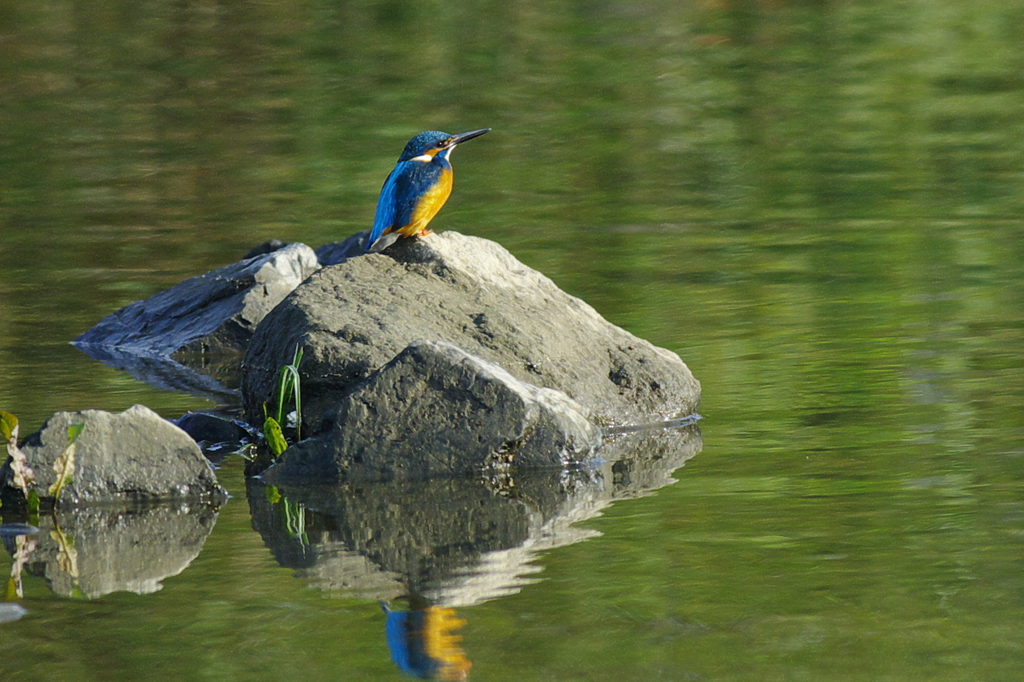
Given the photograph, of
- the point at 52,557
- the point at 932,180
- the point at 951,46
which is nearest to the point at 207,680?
the point at 52,557

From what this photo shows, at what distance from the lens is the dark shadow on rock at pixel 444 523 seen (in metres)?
4.05

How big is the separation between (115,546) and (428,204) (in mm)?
2050

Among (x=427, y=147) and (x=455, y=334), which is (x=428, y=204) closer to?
(x=427, y=147)

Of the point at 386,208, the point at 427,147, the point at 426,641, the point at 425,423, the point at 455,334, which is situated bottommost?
the point at 426,641

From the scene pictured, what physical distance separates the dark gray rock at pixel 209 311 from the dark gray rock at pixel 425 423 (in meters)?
2.74

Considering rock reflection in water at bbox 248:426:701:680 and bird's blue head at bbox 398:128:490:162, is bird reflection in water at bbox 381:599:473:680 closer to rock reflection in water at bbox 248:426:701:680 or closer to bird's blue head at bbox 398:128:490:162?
rock reflection in water at bbox 248:426:701:680

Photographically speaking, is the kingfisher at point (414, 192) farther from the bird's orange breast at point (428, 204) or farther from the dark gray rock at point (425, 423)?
the dark gray rock at point (425, 423)

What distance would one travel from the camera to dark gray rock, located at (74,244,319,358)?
7.62 metres

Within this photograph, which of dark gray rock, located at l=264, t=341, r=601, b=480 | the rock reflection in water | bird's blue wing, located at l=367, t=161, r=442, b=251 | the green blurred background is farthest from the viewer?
bird's blue wing, located at l=367, t=161, r=442, b=251

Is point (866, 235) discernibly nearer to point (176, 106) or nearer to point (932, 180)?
point (932, 180)

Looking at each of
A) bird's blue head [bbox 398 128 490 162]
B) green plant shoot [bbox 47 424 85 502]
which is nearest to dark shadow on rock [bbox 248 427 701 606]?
green plant shoot [bbox 47 424 85 502]

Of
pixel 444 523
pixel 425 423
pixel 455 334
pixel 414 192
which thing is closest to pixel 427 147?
pixel 414 192

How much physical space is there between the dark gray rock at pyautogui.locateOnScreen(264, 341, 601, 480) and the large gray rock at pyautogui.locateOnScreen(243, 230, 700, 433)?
473 mm

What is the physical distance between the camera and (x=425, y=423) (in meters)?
4.96
